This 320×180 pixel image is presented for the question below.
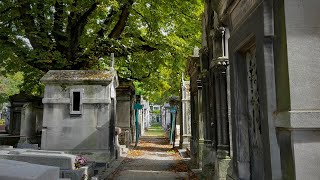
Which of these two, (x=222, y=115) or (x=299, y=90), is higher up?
(x=299, y=90)

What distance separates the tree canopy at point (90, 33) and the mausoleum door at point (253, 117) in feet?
28.6

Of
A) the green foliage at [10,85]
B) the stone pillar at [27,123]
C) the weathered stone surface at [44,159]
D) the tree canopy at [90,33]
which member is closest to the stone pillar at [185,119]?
the tree canopy at [90,33]

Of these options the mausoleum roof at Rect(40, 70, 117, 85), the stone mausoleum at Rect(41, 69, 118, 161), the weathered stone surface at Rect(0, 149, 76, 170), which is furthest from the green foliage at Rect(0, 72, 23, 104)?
the weathered stone surface at Rect(0, 149, 76, 170)

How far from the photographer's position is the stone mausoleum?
34.8 ft

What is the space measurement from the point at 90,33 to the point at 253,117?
39.1 feet

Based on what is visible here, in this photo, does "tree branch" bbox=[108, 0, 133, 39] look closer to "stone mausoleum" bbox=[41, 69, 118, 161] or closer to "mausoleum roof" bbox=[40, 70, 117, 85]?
"mausoleum roof" bbox=[40, 70, 117, 85]

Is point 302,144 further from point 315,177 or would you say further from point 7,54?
point 7,54

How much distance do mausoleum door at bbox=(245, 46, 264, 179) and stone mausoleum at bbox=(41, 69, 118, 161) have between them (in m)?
7.29

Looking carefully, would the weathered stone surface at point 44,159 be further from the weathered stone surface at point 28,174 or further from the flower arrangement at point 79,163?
the weathered stone surface at point 28,174

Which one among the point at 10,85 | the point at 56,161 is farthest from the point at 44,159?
the point at 10,85

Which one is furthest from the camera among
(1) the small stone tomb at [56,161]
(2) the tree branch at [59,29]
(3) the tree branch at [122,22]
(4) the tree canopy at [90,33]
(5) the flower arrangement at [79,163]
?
(3) the tree branch at [122,22]

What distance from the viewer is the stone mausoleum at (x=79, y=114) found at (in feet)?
34.8

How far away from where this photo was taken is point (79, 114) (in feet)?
35.3

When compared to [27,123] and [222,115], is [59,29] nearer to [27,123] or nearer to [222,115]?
[27,123]
